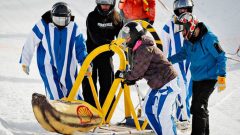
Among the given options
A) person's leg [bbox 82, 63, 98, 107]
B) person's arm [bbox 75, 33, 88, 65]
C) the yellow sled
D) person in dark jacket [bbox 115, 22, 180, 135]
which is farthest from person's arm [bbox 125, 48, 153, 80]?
person's leg [bbox 82, 63, 98, 107]

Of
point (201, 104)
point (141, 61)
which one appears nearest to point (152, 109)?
point (141, 61)

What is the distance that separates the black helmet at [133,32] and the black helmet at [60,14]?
1.13 m

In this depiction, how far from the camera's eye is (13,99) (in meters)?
8.75

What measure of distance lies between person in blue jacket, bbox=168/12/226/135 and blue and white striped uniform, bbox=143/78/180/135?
69cm

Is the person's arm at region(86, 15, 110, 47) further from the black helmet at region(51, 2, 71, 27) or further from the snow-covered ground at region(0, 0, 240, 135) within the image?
the snow-covered ground at region(0, 0, 240, 135)

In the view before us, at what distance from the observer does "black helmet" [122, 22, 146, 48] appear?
637 centimetres

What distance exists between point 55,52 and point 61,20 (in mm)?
464

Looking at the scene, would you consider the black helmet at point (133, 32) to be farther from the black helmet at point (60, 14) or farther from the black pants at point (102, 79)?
the black pants at point (102, 79)

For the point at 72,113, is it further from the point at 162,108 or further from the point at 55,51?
the point at 55,51

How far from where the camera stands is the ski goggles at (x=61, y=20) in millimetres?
7305

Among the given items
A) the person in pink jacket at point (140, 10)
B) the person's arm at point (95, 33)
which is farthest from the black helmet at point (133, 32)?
the person in pink jacket at point (140, 10)

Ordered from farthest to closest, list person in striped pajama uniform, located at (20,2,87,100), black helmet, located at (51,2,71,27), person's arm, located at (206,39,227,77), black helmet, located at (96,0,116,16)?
black helmet, located at (96,0,116,16) → person in striped pajama uniform, located at (20,2,87,100) → black helmet, located at (51,2,71,27) → person's arm, located at (206,39,227,77)

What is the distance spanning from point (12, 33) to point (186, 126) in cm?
740

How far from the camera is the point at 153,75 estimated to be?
6352 mm
